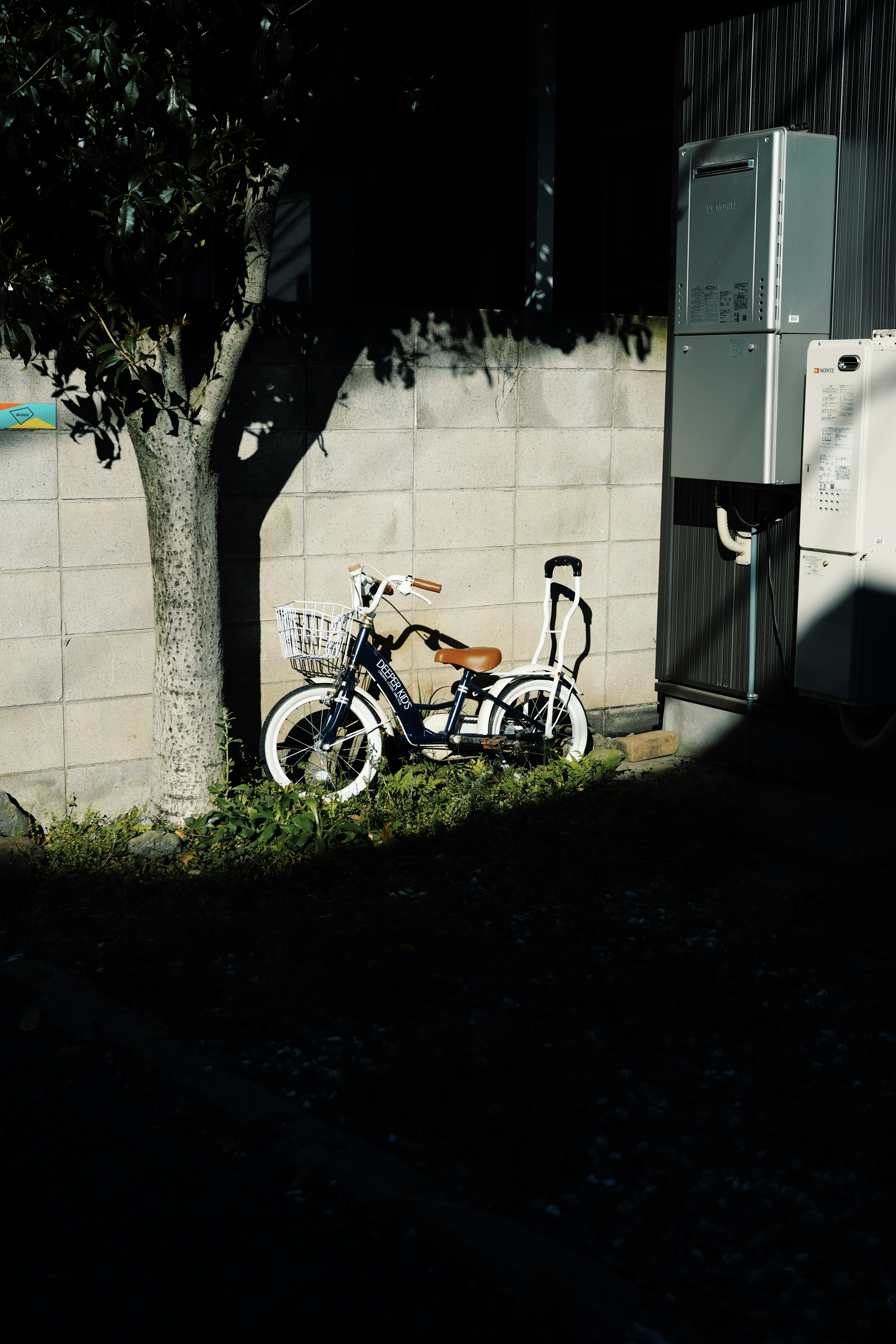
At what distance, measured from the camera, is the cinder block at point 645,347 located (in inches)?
294

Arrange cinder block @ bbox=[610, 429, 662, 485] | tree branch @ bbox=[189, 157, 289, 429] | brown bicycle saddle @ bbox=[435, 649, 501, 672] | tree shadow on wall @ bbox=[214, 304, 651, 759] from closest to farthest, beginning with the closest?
tree branch @ bbox=[189, 157, 289, 429]
tree shadow on wall @ bbox=[214, 304, 651, 759]
brown bicycle saddle @ bbox=[435, 649, 501, 672]
cinder block @ bbox=[610, 429, 662, 485]

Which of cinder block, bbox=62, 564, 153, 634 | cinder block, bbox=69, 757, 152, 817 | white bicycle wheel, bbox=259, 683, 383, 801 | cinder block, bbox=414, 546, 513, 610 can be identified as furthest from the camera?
cinder block, bbox=414, 546, 513, 610

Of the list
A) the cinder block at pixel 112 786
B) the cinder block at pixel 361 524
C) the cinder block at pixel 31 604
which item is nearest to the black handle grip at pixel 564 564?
the cinder block at pixel 361 524

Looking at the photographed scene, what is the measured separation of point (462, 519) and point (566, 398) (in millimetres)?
920

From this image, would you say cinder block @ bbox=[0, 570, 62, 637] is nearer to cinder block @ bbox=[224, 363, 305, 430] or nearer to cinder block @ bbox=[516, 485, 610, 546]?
cinder block @ bbox=[224, 363, 305, 430]

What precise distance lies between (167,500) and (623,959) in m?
2.74

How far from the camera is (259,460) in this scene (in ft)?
21.2

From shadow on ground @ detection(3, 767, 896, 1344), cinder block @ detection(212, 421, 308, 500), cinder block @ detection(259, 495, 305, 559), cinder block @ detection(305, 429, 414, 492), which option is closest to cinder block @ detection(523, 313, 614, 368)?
cinder block @ detection(305, 429, 414, 492)

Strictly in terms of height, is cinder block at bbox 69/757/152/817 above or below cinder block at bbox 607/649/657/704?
below

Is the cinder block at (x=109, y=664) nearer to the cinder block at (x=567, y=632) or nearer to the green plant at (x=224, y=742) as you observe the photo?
the green plant at (x=224, y=742)

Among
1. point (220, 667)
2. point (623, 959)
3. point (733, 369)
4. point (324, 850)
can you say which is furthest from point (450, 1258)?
point (733, 369)

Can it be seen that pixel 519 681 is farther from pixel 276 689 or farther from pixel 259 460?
pixel 259 460

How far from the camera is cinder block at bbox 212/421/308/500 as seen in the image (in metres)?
6.34

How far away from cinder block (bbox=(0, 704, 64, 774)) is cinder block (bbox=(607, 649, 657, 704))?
3210 mm
